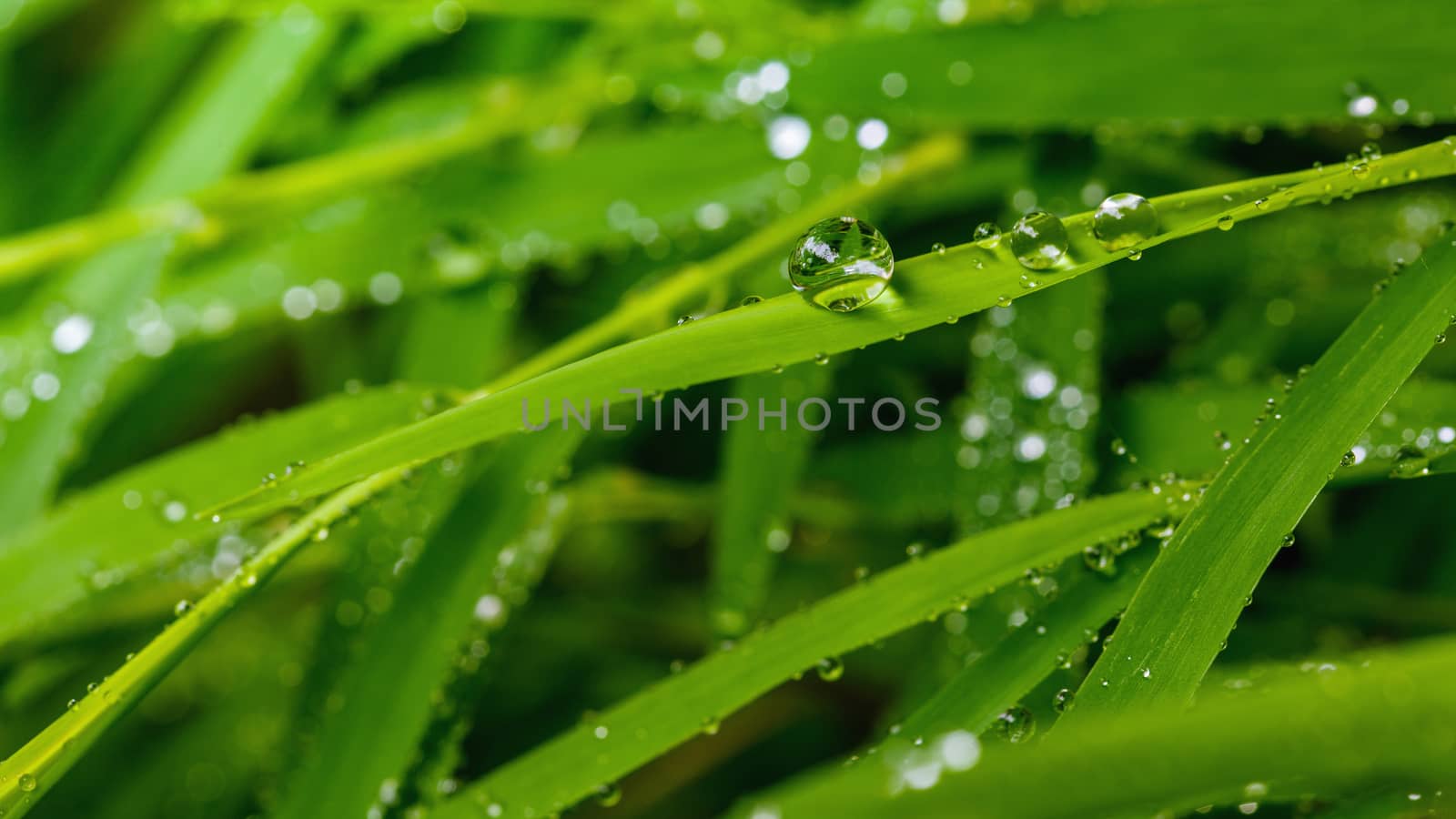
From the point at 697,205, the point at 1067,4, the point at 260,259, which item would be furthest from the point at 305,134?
the point at 1067,4

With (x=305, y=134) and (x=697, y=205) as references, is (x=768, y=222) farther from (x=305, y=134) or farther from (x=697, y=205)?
(x=305, y=134)

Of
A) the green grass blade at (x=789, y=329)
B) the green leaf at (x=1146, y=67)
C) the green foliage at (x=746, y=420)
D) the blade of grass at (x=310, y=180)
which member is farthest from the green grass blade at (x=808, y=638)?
the blade of grass at (x=310, y=180)

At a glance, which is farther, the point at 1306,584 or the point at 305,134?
the point at 305,134

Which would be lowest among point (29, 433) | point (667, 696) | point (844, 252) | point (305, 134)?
Result: point (667, 696)

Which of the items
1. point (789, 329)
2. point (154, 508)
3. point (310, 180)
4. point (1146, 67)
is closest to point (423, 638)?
point (154, 508)

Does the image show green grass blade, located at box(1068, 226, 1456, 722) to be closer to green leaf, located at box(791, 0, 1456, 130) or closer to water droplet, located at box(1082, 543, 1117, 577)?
water droplet, located at box(1082, 543, 1117, 577)

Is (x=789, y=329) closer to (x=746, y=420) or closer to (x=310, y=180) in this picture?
(x=746, y=420)
